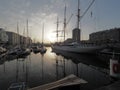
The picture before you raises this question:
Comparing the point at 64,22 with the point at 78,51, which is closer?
the point at 78,51

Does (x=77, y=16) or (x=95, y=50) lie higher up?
(x=77, y=16)

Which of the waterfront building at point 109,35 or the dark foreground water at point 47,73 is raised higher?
the waterfront building at point 109,35

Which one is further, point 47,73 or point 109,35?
point 109,35

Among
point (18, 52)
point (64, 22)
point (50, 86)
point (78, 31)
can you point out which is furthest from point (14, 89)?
point (64, 22)

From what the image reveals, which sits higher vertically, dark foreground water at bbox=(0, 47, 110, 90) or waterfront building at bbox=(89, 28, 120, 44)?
waterfront building at bbox=(89, 28, 120, 44)

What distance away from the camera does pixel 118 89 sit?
28.4 feet

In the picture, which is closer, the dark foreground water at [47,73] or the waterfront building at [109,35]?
the dark foreground water at [47,73]

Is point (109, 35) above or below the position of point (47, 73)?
above

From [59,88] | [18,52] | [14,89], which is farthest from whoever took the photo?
[18,52]

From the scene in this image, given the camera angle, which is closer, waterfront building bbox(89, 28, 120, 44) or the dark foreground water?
the dark foreground water

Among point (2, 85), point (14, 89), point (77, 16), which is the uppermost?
point (77, 16)

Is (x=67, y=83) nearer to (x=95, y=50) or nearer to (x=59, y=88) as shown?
(x=59, y=88)

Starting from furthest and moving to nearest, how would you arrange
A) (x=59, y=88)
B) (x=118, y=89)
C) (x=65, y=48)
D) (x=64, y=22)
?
(x=64, y=22)
(x=65, y=48)
(x=59, y=88)
(x=118, y=89)

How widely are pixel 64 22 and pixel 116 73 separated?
57.5 m
